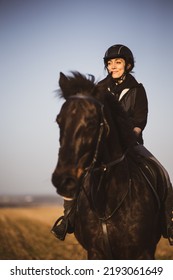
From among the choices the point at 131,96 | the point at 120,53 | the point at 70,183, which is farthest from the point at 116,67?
the point at 70,183

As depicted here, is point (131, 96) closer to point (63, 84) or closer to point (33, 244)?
point (63, 84)

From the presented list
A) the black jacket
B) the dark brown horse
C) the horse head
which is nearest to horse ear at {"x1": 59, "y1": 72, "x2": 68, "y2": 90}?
the dark brown horse

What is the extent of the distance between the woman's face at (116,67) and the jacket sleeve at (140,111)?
1.31ft

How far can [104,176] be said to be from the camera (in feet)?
12.9

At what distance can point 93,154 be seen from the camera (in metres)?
3.60

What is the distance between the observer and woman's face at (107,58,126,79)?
206 inches

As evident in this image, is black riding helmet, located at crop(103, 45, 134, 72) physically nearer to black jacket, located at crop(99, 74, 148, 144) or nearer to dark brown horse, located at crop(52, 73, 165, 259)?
black jacket, located at crop(99, 74, 148, 144)

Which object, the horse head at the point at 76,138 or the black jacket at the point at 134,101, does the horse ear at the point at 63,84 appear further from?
the black jacket at the point at 134,101

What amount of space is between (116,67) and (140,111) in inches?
27.0

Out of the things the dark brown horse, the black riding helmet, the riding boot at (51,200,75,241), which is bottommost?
the riding boot at (51,200,75,241)

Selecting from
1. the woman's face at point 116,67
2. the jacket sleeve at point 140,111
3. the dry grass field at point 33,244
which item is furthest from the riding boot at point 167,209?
the dry grass field at point 33,244

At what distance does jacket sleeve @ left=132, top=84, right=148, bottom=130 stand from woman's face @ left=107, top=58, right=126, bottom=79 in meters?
0.40
